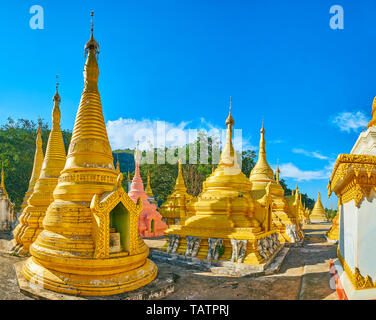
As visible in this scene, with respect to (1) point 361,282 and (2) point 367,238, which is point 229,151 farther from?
(1) point 361,282

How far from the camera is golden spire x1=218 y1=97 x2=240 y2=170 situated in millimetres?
18208

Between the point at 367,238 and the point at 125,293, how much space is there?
7711 millimetres

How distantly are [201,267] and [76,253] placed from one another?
21.5 feet

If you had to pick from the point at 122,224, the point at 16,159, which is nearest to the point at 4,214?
Result: the point at 16,159

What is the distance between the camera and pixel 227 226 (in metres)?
14.7

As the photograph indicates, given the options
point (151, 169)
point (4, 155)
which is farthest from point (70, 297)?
point (151, 169)

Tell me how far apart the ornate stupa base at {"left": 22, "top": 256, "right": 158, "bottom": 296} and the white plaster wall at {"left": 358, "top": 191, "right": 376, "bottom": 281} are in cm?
716

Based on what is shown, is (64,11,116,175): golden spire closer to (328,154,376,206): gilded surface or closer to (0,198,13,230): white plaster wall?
(328,154,376,206): gilded surface

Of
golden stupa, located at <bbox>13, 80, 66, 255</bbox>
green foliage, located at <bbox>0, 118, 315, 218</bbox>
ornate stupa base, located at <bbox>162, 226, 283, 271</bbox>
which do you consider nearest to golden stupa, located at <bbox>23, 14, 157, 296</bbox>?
ornate stupa base, located at <bbox>162, 226, 283, 271</bbox>

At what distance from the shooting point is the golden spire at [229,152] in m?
18.2

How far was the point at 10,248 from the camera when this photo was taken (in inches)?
627

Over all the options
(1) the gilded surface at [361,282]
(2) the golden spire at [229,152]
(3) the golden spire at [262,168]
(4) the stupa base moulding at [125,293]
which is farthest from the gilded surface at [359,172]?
(3) the golden spire at [262,168]

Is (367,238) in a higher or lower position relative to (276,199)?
higher
